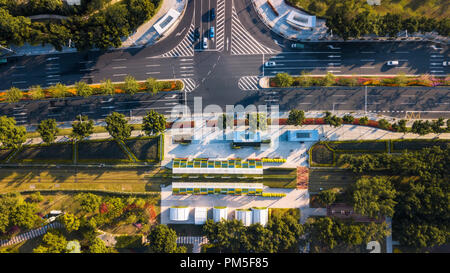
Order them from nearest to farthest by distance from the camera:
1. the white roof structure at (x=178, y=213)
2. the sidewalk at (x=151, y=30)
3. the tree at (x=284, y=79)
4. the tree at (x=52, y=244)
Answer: the tree at (x=52, y=244) < the tree at (x=284, y=79) < the white roof structure at (x=178, y=213) < the sidewalk at (x=151, y=30)

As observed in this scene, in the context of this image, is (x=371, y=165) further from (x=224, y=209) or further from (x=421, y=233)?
(x=224, y=209)

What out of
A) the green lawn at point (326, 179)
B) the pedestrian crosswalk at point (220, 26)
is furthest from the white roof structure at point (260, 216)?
the pedestrian crosswalk at point (220, 26)

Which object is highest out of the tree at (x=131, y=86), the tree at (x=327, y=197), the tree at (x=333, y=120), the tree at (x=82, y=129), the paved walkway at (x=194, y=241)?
the tree at (x=131, y=86)

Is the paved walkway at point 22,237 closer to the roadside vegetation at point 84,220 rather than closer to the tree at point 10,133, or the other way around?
the roadside vegetation at point 84,220

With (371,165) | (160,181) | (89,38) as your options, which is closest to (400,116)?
(371,165)

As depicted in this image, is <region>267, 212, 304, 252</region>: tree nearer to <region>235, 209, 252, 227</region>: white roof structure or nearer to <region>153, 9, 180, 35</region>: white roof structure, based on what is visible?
<region>235, 209, 252, 227</region>: white roof structure

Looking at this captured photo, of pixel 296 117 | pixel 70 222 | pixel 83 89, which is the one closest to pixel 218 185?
pixel 296 117

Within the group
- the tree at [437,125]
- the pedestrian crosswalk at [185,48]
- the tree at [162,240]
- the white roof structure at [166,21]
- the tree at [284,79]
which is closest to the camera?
the tree at [162,240]

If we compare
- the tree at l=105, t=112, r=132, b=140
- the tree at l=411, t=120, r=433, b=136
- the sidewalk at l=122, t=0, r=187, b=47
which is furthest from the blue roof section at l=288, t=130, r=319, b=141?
the sidewalk at l=122, t=0, r=187, b=47
